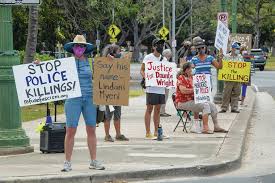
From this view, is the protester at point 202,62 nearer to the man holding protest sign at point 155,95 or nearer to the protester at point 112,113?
the man holding protest sign at point 155,95

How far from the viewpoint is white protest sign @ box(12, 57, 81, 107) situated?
9.98m

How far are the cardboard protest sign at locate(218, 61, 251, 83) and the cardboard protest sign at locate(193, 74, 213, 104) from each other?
13.6ft

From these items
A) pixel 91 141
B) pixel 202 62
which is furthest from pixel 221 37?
pixel 91 141

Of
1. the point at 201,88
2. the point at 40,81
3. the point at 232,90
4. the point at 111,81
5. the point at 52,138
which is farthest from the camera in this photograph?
the point at 232,90

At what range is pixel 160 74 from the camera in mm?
13164

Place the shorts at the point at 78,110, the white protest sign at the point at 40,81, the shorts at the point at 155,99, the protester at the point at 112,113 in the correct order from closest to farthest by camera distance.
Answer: the shorts at the point at 78,110, the white protest sign at the point at 40,81, the protester at the point at 112,113, the shorts at the point at 155,99

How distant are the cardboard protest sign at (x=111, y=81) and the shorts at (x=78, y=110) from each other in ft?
5.57

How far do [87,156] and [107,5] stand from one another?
2367 centimetres

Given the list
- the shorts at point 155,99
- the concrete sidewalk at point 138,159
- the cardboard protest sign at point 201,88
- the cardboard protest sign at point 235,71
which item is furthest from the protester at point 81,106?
the cardboard protest sign at point 235,71

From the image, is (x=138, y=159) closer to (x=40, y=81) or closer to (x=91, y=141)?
(x=91, y=141)

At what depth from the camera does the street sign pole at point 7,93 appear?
10938mm

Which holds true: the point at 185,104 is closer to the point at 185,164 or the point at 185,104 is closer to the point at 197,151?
the point at 197,151

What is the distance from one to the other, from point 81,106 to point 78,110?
0.30ft

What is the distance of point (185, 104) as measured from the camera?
46.6ft
